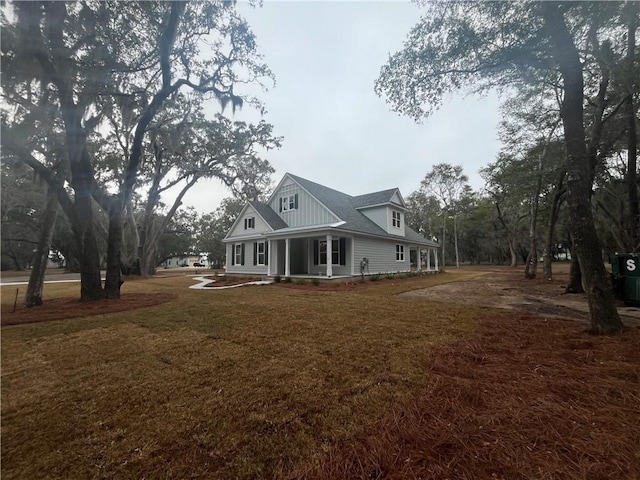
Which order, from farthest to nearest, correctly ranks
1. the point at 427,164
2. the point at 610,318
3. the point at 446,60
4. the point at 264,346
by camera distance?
the point at 427,164 < the point at 446,60 < the point at 610,318 < the point at 264,346

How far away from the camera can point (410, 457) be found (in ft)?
5.77

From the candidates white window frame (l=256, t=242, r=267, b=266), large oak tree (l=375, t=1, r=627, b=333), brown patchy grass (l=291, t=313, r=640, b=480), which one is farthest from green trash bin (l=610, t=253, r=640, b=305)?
white window frame (l=256, t=242, r=267, b=266)

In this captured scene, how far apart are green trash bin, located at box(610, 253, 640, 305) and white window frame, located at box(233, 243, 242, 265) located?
57.5 ft

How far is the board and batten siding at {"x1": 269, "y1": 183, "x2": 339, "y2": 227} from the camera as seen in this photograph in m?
14.9

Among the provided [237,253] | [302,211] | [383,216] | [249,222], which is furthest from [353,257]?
[237,253]

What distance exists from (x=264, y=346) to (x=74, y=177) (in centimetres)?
814

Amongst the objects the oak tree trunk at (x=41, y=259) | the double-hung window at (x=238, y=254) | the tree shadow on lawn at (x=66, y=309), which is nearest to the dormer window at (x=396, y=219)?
the double-hung window at (x=238, y=254)

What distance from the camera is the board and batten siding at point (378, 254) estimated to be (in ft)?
47.7

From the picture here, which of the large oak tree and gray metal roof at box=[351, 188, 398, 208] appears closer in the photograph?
the large oak tree

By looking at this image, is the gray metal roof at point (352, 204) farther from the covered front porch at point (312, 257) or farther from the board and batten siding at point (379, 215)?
the covered front porch at point (312, 257)

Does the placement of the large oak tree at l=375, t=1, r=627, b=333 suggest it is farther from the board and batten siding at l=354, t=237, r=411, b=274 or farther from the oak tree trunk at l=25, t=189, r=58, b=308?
the oak tree trunk at l=25, t=189, r=58, b=308

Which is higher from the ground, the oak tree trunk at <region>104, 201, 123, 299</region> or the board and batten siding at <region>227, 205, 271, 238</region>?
the board and batten siding at <region>227, 205, 271, 238</region>

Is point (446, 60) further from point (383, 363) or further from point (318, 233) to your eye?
point (318, 233)

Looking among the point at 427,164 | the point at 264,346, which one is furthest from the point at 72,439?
the point at 427,164
